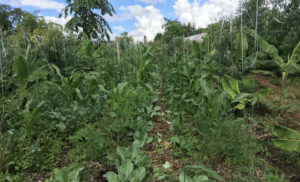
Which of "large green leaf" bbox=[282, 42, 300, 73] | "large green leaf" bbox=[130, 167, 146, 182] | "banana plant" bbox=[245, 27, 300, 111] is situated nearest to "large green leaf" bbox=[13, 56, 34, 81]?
"large green leaf" bbox=[130, 167, 146, 182]

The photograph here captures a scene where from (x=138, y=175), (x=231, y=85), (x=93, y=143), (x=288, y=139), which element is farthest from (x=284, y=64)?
(x=93, y=143)

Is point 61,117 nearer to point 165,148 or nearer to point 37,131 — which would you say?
point 37,131

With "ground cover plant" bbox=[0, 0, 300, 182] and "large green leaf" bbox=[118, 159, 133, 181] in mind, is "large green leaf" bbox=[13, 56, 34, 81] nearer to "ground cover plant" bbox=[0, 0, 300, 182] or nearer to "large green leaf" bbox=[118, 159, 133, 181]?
"ground cover plant" bbox=[0, 0, 300, 182]

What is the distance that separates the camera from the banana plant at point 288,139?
144 centimetres

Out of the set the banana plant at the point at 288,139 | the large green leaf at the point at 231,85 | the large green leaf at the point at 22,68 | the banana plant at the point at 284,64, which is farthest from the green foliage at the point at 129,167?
the large green leaf at the point at 22,68

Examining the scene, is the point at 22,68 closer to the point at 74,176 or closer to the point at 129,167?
the point at 74,176

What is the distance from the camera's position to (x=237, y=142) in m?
1.65

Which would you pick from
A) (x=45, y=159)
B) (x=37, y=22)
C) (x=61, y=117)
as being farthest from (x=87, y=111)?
(x=37, y=22)

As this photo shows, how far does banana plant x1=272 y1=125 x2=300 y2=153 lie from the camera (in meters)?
1.44

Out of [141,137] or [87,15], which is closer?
[141,137]

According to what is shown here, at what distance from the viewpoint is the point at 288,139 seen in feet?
4.86

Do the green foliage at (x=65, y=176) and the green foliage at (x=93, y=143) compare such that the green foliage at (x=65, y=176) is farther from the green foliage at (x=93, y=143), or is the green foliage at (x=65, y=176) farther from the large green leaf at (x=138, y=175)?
the large green leaf at (x=138, y=175)

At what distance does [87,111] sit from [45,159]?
767mm

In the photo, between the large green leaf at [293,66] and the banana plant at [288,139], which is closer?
A: the banana plant at [288,139]
